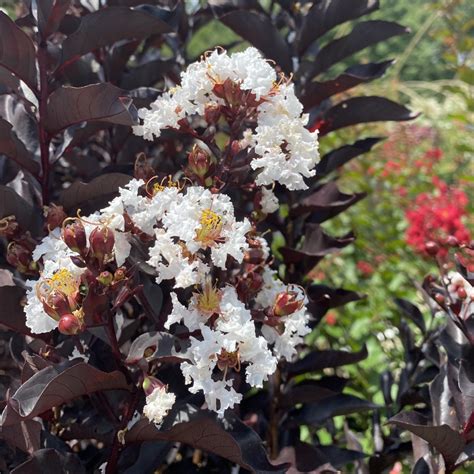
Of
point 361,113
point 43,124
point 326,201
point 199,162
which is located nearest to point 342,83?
point 361,113

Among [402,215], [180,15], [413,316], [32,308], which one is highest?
[180,15]

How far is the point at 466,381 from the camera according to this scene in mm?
1068

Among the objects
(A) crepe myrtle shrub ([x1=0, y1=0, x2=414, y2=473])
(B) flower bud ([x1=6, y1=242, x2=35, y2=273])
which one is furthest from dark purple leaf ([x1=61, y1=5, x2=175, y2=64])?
(B) flower bud ([x1=6, y1=242, x2=35, y2=273])

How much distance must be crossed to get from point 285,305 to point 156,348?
190 millimetres

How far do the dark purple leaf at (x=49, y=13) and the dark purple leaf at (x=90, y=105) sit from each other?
0.11 m

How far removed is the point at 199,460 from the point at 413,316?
51 cm

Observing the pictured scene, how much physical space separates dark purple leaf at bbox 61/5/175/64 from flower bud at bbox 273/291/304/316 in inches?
19.3

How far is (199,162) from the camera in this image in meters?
1.00

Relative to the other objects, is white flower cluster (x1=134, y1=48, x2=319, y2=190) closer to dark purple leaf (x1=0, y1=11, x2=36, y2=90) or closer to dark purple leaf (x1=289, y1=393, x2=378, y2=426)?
dark purple leaf (x1=0, y1=11, x2=36, y2=90)

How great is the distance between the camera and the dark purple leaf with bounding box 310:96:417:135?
4.52 ft

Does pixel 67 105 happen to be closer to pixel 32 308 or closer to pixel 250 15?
pixel 32 308

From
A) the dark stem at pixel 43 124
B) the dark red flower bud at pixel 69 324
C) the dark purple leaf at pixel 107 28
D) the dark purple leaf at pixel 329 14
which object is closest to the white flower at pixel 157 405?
the dark red flower bud at pixel 69 324

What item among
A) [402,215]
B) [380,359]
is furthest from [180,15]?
[402,215]

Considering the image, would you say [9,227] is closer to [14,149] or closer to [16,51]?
[14,149]
